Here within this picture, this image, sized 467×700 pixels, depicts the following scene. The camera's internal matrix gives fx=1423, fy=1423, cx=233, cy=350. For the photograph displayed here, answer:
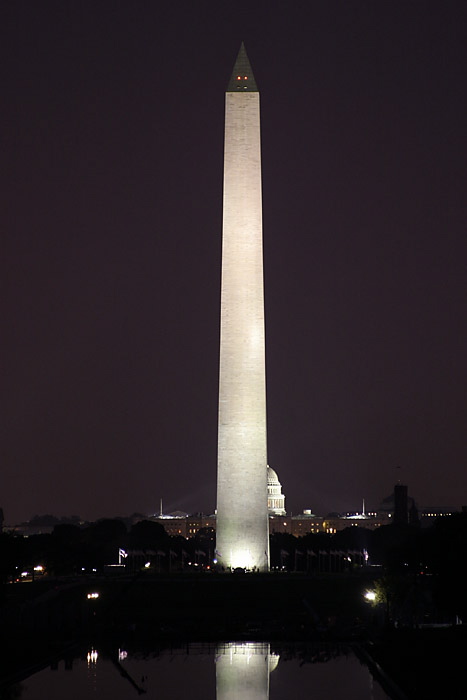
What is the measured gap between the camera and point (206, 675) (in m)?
37.8

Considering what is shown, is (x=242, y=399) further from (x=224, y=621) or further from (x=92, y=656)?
(x=92, y=656)

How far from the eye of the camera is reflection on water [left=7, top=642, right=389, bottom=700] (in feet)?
113

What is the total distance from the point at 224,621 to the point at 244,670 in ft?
49.8

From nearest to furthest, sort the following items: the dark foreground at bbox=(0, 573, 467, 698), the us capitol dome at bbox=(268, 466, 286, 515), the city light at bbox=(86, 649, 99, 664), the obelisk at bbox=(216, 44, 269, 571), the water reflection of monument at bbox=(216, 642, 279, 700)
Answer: the water reflection of monument at bbox=(216, 642, 279, 700)
the dark foreground at bbox=(0, 573, 467, 698)
the city light at bbox=(86, 649, 99, 664)
the obelisk at bbox=(216, 44, 269, 571)
the us capitol dome at bbox=(268, 466, 286, 515)

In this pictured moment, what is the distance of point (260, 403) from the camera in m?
72.3

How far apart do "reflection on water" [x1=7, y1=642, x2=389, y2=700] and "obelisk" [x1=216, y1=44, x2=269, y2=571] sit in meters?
26.7

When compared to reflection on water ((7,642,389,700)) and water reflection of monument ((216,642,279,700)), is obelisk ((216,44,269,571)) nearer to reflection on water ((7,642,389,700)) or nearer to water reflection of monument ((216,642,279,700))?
water reflection of monument ((216,642,279,700))

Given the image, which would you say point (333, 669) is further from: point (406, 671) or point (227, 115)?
point (227, 115)

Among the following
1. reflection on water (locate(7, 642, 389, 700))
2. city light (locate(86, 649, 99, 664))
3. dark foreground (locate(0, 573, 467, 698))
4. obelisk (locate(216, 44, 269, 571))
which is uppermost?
obelisk (locate(216, 44, 269, 571))

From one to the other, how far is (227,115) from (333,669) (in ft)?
132

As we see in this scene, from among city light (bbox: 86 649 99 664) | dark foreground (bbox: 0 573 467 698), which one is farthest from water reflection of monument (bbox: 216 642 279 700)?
city light (bbox: 86 649 99 664)

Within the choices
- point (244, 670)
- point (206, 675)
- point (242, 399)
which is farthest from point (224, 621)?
point (242, 399)

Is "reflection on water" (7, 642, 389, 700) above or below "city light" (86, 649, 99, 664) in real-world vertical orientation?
below

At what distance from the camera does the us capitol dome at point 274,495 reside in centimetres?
18300
